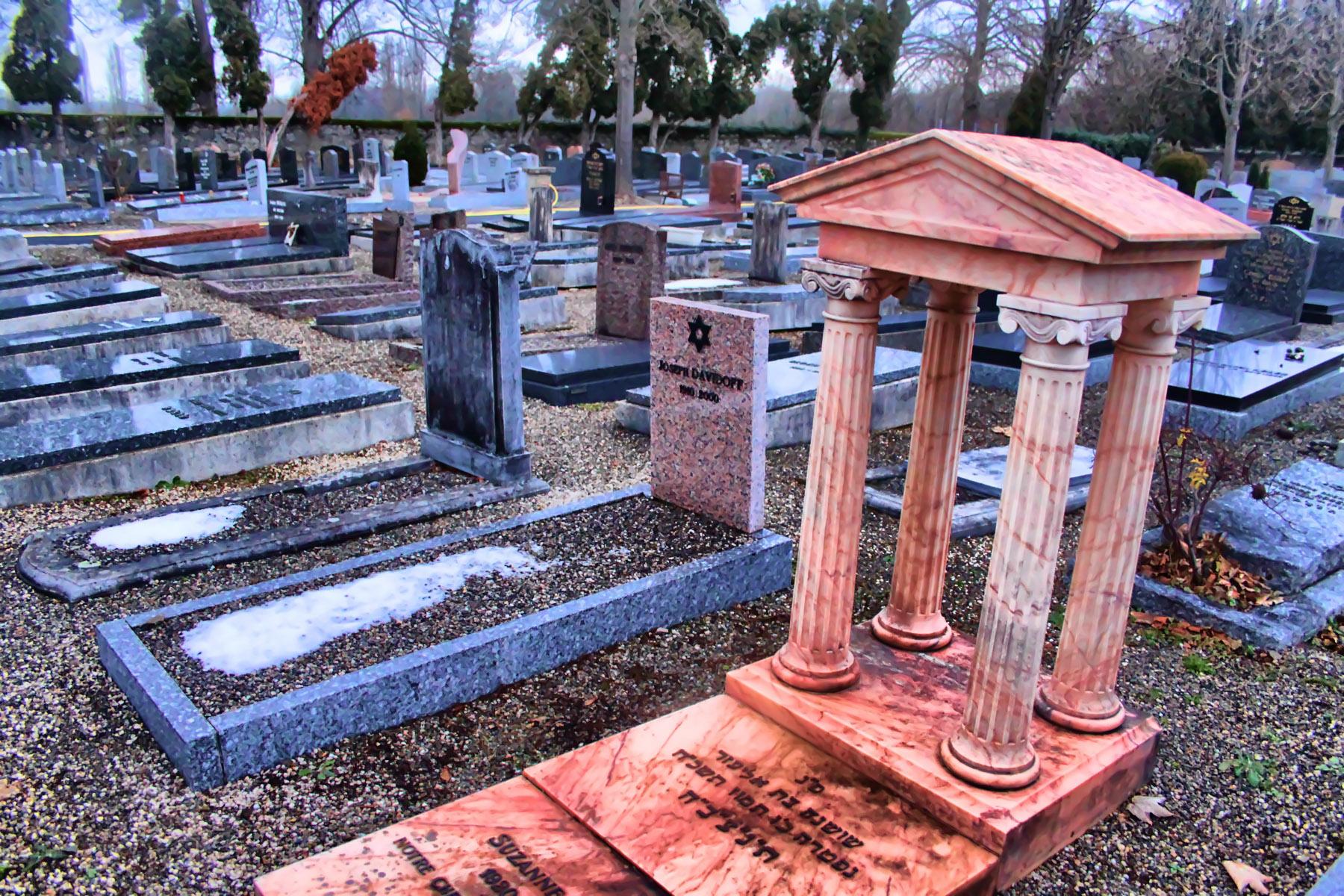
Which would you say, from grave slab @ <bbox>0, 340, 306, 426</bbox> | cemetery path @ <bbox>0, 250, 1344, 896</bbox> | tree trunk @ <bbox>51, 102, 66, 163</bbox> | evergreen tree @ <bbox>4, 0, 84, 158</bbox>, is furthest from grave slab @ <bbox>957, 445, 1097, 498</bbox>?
tree trunk @ <bbox>51, 102, 66, 163</bbox>

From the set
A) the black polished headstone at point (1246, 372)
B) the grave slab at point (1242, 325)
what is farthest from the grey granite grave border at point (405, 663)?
the grave slab at point (1242, 325)

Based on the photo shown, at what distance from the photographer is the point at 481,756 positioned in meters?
3.89

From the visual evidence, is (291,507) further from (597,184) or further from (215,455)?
(597,184)

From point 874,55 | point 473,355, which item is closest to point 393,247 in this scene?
point 473,355

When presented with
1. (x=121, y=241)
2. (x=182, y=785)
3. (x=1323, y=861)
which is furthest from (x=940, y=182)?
(x=121, y=241)

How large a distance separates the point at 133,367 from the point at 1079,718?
734 centimetres

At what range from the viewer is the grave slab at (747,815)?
3.02 m

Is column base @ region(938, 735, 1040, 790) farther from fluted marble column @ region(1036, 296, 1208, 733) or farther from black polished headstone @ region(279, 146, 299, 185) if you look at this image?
black polished headstone @ region(279, 146, 299, 185)

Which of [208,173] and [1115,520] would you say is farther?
[208,173]

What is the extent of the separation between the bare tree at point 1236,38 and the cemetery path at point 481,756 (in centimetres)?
2771

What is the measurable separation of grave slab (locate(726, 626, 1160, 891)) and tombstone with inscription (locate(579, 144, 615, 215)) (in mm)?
17823

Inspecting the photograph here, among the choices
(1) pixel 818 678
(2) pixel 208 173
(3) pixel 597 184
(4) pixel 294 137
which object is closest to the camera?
(1) pixel 818 678

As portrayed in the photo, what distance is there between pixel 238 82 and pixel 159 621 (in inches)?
1359

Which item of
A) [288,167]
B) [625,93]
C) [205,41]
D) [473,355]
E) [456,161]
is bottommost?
[473,355]
